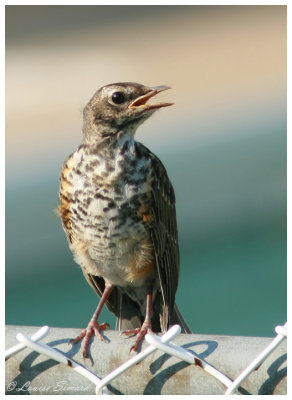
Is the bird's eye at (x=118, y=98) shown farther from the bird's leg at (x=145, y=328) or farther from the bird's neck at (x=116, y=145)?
the bird's leg at (x=145, y=328)

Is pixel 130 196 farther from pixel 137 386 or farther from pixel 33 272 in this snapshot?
pixel 33 272

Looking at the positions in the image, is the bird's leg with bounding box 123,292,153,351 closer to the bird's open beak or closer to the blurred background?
the bird's open beak

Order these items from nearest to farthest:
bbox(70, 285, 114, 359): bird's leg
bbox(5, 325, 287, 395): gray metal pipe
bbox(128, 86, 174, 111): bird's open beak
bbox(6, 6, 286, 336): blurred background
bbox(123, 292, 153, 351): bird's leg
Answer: bbox(5, 325, 287, 395): gray metal pipe, bbox(70, 285, 114, 359): bird's leg, bbox(123, 292, 153, 351): bird's leg, bbox(128, 86, 174, 111): bird's open beak, bbox(6, 6, 286, 336): blurred background

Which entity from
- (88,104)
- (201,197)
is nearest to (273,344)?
(88,104)

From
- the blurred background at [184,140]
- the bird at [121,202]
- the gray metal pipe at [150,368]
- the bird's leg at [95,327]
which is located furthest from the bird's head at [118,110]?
the blurred background at [184,140]

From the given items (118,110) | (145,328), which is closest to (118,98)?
(118,110)

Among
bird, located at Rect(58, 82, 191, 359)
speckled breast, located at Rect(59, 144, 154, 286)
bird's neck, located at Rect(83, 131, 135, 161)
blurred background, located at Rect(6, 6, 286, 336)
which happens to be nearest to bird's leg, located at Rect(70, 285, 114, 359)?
bird, located at Rect(58, 82, 191, 359)

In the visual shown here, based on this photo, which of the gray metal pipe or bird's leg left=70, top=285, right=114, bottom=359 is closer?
the gray metal pipe
